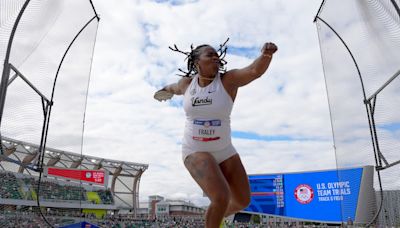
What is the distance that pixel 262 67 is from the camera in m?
2.79

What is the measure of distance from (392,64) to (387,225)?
7.13 feet

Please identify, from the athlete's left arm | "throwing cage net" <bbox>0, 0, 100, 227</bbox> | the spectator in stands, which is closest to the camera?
the athlete's left arm

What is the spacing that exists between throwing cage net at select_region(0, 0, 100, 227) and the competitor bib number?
2172 millimetres

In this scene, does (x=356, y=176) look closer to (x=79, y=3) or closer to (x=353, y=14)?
(x=353, y=14)

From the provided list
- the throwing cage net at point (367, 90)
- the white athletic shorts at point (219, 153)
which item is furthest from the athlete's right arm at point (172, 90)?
the throwing cage net at point (367, 90)

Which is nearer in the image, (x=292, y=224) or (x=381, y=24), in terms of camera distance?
(x=381, y=24)

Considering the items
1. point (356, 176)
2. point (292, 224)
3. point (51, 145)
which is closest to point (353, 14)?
point (356, 176)

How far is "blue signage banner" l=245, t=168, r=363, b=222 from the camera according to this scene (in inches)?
1150

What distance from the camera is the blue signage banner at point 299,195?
29219 millimetres

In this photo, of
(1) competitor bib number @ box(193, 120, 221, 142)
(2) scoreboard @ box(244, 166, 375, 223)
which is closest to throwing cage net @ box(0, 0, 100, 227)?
(1) competitor bib number @ box(193, 120, 221, 142)

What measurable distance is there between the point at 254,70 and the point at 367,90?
335 cm

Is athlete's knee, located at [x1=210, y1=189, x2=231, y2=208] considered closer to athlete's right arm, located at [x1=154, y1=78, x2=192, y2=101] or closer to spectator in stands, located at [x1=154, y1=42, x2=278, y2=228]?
spectator in stands, located at [x1=154, y1=42, x2=278, y2=228]

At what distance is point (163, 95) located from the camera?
3973 mm

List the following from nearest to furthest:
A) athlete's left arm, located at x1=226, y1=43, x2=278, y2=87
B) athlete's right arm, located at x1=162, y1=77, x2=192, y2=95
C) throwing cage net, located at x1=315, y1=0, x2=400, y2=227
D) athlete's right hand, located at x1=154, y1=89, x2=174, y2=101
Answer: athlete's left arm, located at x1=226, y1=43, x2=278, y2=87 < athlete's right arm, located at x1=162, y1=77, x2=192, y2=95 < athlete's right hand, located at x1=154, y1=89, x2=174, y2=101 < throwing cage net, located at x1=315, y1=0, x2=400, y2=227
